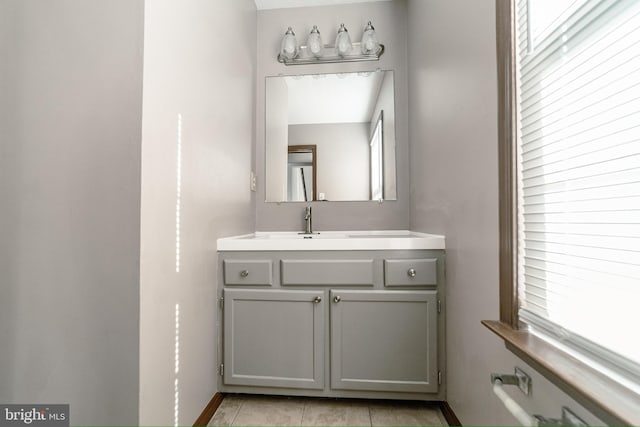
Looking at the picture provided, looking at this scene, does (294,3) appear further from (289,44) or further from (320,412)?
(320,412)

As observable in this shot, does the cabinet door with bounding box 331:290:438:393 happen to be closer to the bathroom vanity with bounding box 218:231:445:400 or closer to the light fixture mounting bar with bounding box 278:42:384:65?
the bathroom vanity with bounding box 218:231:445:400

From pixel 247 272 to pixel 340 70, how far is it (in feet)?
5.18

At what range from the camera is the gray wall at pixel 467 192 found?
3.32ft

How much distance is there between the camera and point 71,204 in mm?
1026

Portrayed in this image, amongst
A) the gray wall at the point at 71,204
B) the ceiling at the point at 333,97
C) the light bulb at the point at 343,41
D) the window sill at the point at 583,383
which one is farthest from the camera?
the ceiling at the point at 333,97

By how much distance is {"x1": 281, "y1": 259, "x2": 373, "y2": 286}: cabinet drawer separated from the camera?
5.12 feet

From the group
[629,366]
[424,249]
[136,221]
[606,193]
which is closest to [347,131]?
[424,249]

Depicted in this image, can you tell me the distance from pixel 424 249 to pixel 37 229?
62.2 inches

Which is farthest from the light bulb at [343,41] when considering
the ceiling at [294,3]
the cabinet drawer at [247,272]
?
the cabinet drawer at [247,272]

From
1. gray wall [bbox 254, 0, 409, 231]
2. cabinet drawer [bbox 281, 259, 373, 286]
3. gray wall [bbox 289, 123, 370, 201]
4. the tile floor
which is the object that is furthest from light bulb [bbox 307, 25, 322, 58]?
the tile floor

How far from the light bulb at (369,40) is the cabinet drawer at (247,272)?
1.62 m

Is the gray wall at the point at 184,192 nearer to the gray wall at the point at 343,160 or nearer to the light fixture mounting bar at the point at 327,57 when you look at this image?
the light fixture mounting bar at the point at 327,57

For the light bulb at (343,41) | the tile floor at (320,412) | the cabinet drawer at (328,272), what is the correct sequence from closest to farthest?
the tile floor at (320,412) → the cabinet drawer at (328,272) → the light bulb at (343,41)

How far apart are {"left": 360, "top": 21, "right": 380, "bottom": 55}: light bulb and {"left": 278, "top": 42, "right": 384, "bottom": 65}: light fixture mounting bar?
4cm
